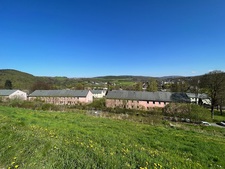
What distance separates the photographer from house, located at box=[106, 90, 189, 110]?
45131 millimetres

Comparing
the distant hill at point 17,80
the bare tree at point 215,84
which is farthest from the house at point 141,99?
the distant hill at point 17,80

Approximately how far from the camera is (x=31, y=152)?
4199 mm

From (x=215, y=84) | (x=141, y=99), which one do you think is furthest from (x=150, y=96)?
(x=215, y=84)

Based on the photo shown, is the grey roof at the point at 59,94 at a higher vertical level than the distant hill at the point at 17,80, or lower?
lower

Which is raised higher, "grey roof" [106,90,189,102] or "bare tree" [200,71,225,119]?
"bare tree" [200,71,225,119]

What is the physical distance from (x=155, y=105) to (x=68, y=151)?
43.9 metres

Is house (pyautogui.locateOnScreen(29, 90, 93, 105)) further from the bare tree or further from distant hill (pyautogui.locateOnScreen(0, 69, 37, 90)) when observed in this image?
the bare tree

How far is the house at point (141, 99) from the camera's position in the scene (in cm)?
4513

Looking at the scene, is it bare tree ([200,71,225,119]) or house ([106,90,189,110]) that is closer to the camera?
bare tree ([200,71,225,119])

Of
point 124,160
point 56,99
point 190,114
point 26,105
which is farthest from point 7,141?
point 56,99

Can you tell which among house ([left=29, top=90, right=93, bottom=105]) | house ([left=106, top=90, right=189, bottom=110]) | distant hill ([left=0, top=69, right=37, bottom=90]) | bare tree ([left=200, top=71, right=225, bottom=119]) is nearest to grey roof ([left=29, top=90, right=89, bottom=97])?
house ([left=29, top=90, right=93, bottom=105])

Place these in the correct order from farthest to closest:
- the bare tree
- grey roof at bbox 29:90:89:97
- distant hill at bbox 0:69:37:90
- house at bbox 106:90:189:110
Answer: distant hill at bbox 0:69:37:90 → grey roof at bbox 29:90:89:97 → house at bbox 106:90:189:110 → the bare tree

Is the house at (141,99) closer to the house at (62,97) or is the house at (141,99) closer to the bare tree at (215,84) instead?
the bare tree at (215,84)

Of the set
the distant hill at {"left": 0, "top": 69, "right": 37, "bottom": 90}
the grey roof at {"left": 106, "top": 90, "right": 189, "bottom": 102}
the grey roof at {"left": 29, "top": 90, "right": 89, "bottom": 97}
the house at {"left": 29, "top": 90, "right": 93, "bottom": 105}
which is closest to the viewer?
the grey roof at {"left": 106, "top": 90, "right": 189, "bottom": 102}
